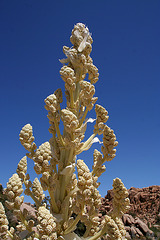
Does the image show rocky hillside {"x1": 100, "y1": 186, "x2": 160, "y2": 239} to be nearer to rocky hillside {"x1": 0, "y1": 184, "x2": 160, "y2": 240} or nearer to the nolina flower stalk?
rocky hillside {"x1": 0, "y1": 184, "x2": 160, "y2": 240}

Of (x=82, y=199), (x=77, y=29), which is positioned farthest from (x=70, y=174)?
(x=77, y=29)

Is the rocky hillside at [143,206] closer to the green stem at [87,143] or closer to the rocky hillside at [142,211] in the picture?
the rocky hillside at [142,211]

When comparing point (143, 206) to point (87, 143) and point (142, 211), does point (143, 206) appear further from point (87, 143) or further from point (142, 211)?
point (87, 143)

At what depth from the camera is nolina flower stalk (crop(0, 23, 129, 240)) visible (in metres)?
2.72

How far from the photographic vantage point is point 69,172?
3.02 metres

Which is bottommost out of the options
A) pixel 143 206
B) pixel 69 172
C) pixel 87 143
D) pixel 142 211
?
pixel 69 172

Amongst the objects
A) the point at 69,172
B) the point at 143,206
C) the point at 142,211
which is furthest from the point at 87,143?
the point at 143,206

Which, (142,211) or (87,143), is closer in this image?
(87,143)

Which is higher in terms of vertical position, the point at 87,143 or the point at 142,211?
the point at 142,211

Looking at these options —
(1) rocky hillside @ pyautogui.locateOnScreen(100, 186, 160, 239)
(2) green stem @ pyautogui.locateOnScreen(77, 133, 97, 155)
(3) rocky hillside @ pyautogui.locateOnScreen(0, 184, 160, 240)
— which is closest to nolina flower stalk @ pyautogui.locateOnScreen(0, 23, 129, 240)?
(2) green stem @ pyautogui.locateOnScreen(77, 133, 97, 155)

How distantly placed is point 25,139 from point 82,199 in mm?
1289

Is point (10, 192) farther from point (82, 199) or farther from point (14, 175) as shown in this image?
point (82, 199)

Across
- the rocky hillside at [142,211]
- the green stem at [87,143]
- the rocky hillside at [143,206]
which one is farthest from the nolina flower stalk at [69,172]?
the rocky hillside at [143,206]

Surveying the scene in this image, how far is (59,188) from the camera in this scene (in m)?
3.11
